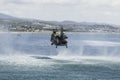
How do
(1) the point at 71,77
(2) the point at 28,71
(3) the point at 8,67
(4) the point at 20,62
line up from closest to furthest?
1. (1) the point at 71,77
2. (2) the point at 28,71
3. (3) the point at 8,67
4. (4) the point at 20,62

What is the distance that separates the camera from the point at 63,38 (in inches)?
3551

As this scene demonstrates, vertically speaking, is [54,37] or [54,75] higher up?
[54,37]

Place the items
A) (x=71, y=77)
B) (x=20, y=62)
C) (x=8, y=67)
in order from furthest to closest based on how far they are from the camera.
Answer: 1. (x=20, y=62)
2. (x=8, y=67)
3. (x=71, y=77)

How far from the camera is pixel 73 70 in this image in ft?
282

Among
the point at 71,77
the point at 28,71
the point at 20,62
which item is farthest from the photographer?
the point at 20,62

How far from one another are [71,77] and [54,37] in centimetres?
1499

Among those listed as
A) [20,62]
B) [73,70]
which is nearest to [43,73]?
[73,70]

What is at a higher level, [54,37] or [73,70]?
[54,37]

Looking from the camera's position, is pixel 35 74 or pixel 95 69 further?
pixel 95 69

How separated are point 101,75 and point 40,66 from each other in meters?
15.1

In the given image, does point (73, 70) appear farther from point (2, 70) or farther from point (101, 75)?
point (2, 70)

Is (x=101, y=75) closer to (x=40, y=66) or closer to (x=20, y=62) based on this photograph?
(x=40, y=66)

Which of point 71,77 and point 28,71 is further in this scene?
point 28,71

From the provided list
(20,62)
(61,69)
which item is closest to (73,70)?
(61,69)
